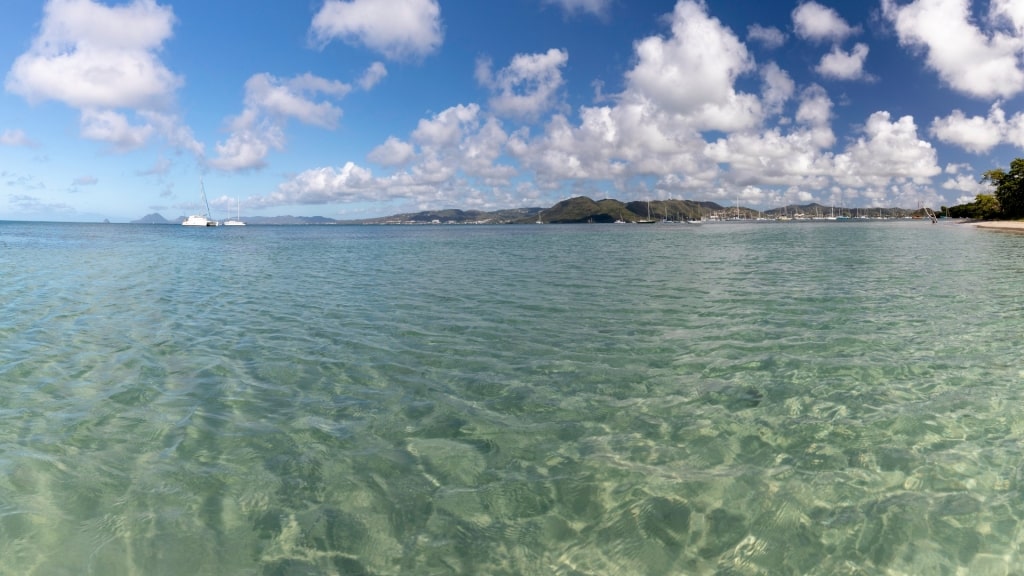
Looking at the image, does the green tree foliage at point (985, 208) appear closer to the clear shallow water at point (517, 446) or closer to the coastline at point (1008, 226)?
the coastline at point (1008, 226)

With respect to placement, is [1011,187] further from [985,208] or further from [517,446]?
[517,446]

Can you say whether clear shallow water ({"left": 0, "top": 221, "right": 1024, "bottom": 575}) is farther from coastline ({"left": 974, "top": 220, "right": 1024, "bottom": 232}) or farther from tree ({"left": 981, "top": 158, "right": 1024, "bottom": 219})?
tree ({"left": 981, "top": 158, "right": 1024, "bottom": 219})

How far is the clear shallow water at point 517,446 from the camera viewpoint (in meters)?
6.39

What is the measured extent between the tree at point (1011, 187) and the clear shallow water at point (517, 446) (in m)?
165

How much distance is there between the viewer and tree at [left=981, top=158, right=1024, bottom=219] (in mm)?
132625

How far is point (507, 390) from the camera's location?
38.8ft

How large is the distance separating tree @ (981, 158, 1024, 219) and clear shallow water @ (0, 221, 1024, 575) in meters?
165

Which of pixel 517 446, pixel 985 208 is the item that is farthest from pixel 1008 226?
pixel 517 446

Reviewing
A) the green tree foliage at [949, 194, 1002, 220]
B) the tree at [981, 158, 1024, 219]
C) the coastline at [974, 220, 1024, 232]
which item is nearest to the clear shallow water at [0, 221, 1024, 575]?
the coastline at [974, 220, 1024, 232]

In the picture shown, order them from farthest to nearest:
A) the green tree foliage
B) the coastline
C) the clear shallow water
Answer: the green tree foliage < the coastline < the clear shallow water

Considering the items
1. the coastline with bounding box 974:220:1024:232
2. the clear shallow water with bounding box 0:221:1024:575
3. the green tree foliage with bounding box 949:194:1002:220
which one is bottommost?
the clear shallow water with bounding box 0:221:1024:575

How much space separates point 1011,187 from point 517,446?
186 m

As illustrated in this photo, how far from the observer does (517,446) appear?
29.5 feet

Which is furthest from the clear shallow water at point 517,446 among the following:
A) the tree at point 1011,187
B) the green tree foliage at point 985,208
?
the green tree foliage at point 985,208
